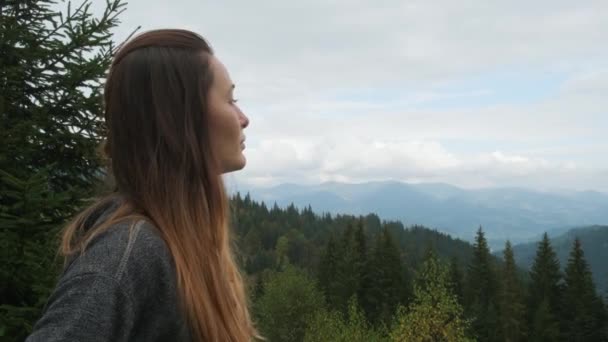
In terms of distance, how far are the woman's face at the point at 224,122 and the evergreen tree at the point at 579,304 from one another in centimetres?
4982

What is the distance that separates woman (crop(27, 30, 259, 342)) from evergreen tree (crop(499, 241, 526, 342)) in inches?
1968

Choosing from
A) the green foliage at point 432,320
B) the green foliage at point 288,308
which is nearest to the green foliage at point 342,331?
the green foliage at point 432,320

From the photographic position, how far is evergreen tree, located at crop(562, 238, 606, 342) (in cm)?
4512

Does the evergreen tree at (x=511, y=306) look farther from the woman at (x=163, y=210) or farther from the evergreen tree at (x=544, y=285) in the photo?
the woman at (x=163, y=210)

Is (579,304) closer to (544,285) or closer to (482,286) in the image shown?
(544,285)

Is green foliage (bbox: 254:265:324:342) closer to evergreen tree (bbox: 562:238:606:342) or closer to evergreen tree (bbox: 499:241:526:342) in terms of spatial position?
evergreen tree (bbox: 499:241:526:342)

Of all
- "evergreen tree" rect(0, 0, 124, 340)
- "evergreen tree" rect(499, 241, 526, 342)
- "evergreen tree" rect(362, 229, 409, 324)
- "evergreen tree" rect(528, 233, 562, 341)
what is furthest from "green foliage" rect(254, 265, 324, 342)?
"evergreen tree" rect(0, 0, 124, 340)

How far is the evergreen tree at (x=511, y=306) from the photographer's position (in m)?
46.9

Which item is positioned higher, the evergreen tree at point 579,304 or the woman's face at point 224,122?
the woman's face at point 224,122

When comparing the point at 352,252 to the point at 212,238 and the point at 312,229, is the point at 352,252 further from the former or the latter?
the point at 312,229

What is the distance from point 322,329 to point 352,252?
68.2ft

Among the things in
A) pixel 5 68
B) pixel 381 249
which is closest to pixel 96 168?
pixel 5 68

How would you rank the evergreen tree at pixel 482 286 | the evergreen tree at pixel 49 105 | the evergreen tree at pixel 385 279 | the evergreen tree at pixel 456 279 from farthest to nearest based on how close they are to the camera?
1. the evergreen tree at pixel 385 279
2. the evergreen tree at pixel 456 279
3. the evergreen tree at pixel 482 286
4. the evergreen tree at pixel 49 105

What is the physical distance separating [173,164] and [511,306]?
50.4 meters
